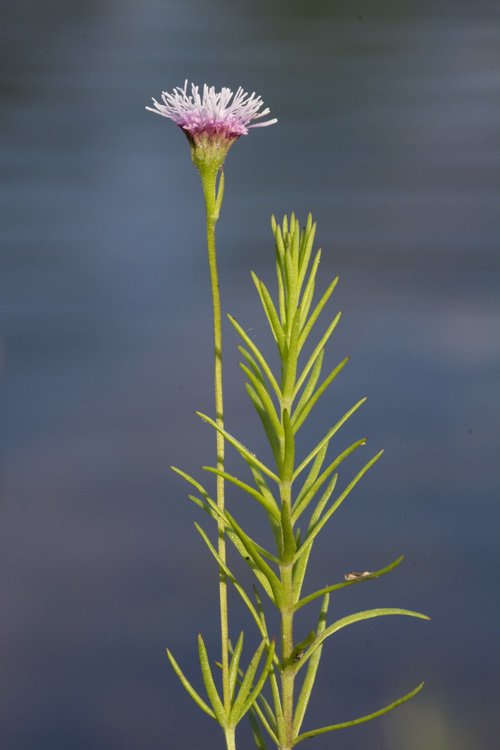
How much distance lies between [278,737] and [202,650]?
8cm

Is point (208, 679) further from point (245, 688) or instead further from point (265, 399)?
point (265, 399)

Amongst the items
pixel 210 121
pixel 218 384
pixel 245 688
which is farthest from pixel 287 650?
pixel 210 121

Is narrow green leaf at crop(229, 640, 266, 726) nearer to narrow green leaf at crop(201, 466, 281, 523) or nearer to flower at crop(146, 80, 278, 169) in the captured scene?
narrow green leaf at crop(201, 466, 281, 523)

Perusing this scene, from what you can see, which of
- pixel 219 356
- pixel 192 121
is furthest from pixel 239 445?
pixel 192 121

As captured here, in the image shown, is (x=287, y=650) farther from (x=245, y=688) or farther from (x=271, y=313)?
(x=271, y=313)

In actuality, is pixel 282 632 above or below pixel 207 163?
below

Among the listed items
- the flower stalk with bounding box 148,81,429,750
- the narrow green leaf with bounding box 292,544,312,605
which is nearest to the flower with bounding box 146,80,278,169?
the flower stalk with bounding box 148,81,429,750

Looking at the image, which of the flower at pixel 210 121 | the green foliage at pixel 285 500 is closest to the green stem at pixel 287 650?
the green foliage at pixel 285 500

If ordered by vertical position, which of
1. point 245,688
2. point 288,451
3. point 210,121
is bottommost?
point 245,688

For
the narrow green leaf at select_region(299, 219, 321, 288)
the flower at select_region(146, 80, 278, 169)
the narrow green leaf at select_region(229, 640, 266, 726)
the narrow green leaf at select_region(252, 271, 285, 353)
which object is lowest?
the narrow green leaf at select_region(229, 640, 266, 726)

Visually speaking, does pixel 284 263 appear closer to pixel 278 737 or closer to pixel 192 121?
pixel 192 121

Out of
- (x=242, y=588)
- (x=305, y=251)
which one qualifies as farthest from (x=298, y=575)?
(x=305, y=251)

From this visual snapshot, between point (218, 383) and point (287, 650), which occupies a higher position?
point (218, 383)

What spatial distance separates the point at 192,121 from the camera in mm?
354
